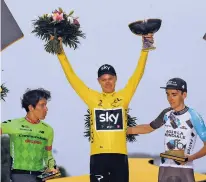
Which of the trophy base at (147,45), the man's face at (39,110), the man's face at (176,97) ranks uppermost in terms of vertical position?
the trophy base at (147,45)

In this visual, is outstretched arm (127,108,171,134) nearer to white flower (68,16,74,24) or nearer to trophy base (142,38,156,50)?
trophy base (142,38,156,50)

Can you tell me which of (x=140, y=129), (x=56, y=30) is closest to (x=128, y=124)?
(x=140, y=129)

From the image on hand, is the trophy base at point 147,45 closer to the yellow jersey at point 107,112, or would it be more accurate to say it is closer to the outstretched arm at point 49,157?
the yellow jersey at point 107,112

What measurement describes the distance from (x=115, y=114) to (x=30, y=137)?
100 centimetres

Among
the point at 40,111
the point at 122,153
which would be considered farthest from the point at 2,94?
the point at 122,153

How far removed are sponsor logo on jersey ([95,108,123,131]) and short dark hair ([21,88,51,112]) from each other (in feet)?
2.20

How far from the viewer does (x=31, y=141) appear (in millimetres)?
5539

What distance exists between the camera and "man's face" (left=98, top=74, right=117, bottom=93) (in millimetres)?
5643

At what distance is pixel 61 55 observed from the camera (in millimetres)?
5750

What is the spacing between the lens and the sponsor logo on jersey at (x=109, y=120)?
18.4 ft

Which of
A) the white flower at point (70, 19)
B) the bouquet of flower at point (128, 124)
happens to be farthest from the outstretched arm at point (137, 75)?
the white flower at point (70, 19)

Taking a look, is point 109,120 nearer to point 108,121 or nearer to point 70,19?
point 108,121

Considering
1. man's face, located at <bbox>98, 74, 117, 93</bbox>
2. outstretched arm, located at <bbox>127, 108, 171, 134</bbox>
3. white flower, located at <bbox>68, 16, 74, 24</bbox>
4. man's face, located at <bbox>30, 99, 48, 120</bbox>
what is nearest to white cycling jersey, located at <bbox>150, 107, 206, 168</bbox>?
outstretched arm, located at <bbox>127, 108, 171, 134</bbox>

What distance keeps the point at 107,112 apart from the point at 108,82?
0.34 m
